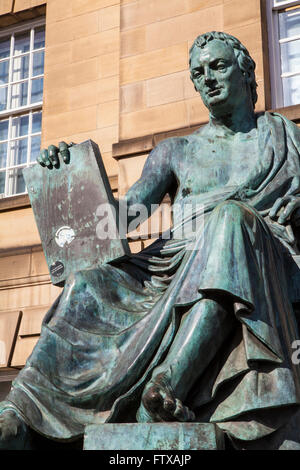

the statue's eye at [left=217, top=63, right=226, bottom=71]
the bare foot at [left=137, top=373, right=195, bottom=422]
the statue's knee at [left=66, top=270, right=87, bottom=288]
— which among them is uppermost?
the statue's eye at [left=217, top=63, right=226, bottom=71]

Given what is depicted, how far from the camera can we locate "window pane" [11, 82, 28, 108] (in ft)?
37.1

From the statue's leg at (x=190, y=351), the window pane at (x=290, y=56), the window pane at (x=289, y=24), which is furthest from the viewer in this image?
the window pane at (x=289, y=24)

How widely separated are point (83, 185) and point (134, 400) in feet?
4.28

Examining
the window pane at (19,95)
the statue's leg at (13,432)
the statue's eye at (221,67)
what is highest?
the window pane at (19,95)

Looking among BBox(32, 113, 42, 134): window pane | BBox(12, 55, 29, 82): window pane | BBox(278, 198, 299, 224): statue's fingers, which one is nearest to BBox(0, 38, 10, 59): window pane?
BBox(12, 55, 29, 82): window pane

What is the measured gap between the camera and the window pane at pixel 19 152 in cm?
1098

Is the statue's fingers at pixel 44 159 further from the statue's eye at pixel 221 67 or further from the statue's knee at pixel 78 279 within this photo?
the statue's eye at pixel 221 67

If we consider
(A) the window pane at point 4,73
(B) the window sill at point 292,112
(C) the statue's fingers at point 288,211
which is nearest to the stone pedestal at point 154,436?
(C) the statue's fingers at point 288,211

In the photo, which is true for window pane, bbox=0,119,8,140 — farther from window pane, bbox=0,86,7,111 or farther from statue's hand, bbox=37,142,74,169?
statue's hand, bbox=37,142,74,169

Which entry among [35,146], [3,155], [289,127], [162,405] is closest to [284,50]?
[35,146]

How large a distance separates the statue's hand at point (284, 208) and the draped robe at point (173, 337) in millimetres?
60

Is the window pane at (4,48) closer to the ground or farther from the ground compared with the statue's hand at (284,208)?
farther from the ground

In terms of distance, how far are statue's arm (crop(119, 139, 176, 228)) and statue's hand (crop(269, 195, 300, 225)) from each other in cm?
77

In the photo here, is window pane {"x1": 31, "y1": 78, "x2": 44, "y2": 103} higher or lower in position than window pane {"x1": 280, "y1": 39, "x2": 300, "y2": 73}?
higher
